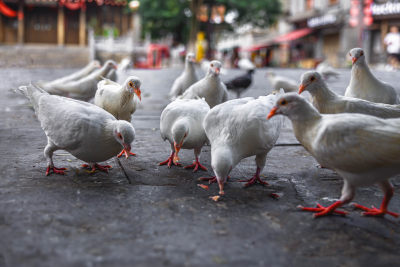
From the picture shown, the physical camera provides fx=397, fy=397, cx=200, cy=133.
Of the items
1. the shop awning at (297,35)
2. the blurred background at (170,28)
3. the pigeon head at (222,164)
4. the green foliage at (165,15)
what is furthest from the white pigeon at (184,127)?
the shop awning at (297,35)

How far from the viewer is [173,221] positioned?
224 centimetres

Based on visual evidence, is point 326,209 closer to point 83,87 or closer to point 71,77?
point 83,87

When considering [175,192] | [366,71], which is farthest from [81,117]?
[366,71]

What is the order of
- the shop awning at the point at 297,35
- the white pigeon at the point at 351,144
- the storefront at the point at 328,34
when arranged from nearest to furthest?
the white pigeon at the point at 351,144
the storefront at the point at 328,34
the shop awning at the point at 297,35

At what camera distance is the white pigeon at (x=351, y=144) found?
215 centimetres

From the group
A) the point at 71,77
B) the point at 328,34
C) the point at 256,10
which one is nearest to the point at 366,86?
the point at 71,77

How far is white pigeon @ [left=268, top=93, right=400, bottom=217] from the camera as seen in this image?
2.15 meters

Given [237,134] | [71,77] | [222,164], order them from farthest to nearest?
[71,77] → [237,134] → [222,164]

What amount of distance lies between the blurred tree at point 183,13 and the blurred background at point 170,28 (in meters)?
0.07

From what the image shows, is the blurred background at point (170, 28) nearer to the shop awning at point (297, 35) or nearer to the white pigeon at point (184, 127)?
the shop awning at point (297, 35)

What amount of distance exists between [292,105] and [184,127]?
95 centimetres

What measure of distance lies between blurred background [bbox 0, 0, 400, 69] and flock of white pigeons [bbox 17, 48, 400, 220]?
69.9 ft

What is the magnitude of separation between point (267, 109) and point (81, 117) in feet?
4.50

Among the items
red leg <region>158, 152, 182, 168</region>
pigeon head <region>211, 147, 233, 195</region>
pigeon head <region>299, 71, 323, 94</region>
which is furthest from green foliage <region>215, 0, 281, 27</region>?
pigeon head <region>211, 147, 233, 195</region>
